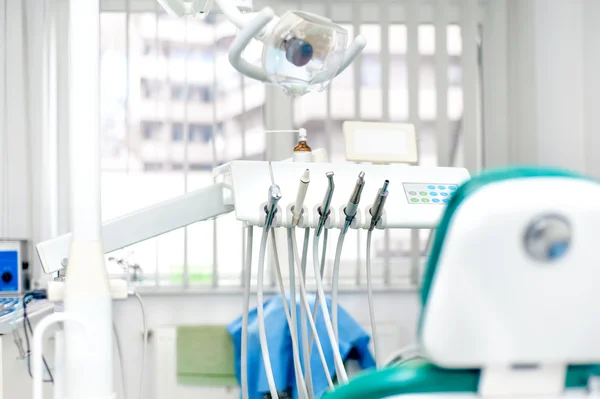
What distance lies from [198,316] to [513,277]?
6.94 ft

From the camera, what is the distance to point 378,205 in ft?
3.99

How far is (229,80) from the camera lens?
8.39 ft

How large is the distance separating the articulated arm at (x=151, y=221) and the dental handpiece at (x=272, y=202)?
0.15 meters

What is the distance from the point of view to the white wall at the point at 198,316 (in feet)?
8.29

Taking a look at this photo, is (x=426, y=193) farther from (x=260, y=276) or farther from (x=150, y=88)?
(x=150, y=88)

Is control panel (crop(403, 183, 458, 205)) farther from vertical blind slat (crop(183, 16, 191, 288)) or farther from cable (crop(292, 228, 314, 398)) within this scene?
vertical blind slat (crop(183, 16, 191, 288))

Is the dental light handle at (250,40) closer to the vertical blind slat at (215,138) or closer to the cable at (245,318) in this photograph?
the cable at (245,318)

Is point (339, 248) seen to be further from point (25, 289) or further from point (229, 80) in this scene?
point (25, 289)

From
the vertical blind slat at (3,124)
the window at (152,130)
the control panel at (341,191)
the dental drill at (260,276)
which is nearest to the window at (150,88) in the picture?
the window at (152,130)

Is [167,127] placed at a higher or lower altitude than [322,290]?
higher

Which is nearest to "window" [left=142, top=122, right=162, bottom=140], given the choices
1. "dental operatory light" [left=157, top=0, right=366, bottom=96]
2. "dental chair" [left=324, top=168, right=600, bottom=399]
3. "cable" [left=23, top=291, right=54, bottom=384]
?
"cable" [left=23, top=291, right=54, bottom=384]

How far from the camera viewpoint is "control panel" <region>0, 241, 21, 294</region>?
2367 mm

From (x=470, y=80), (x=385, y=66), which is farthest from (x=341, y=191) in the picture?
(x=470, y=80)

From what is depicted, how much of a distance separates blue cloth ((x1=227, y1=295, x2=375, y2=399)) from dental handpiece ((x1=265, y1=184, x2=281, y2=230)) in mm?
839
